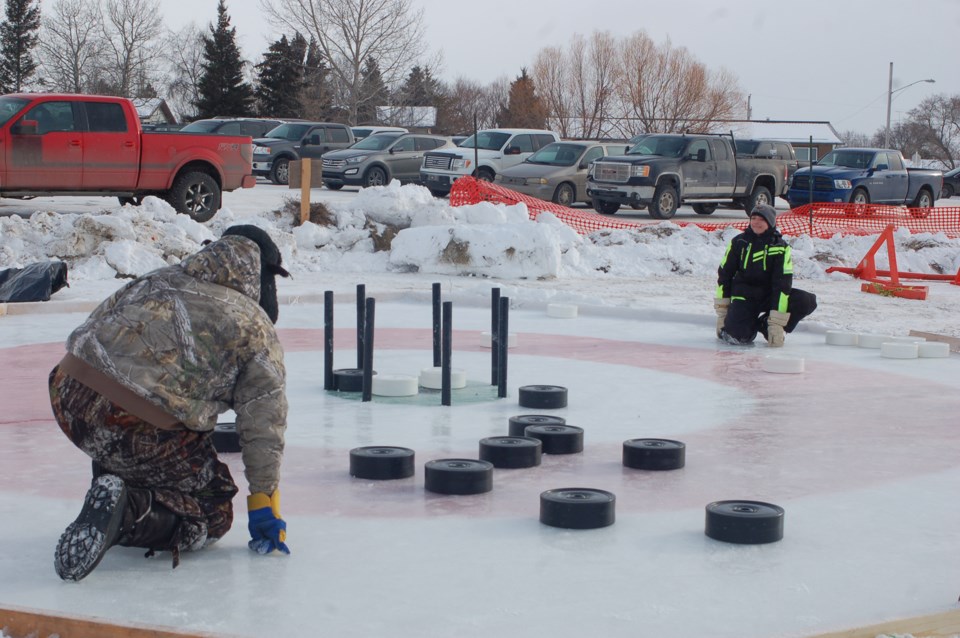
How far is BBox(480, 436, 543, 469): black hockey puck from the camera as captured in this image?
21.1ft

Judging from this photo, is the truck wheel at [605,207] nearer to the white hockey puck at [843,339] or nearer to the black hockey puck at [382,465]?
the white hockey puck at [843,339]

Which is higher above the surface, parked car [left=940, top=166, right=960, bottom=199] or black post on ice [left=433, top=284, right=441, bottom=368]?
parked car [left=940, top=166, right=960, bottom=199]

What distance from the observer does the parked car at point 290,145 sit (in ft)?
107

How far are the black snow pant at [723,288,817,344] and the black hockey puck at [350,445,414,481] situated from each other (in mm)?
5661

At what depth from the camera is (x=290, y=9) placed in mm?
64812

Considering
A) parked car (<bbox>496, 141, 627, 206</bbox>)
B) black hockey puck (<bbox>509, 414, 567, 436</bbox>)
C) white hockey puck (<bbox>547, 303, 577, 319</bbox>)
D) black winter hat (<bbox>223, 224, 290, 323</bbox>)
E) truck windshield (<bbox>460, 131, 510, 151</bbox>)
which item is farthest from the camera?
truck windshield (<bbox>460, 131, 510, 151</bbox>)

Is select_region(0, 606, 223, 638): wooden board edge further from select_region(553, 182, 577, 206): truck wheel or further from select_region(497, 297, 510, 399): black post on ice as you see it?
select_region(553, 182, 577, 206): truck wheel

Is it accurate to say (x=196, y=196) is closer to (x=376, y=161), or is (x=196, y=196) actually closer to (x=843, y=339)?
(x=376, y=161)

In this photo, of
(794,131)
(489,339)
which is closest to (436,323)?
(489,339)

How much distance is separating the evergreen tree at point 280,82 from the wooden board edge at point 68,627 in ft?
207

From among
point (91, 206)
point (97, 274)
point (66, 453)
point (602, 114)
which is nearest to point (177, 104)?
point (602, 114)

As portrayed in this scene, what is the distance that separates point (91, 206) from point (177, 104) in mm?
72773

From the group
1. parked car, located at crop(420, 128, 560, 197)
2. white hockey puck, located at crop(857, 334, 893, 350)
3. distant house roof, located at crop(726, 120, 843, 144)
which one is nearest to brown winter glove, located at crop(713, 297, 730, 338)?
white hockey puck, located at crop(857, 334, 893, 350)

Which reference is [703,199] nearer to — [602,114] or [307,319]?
[307,319]
